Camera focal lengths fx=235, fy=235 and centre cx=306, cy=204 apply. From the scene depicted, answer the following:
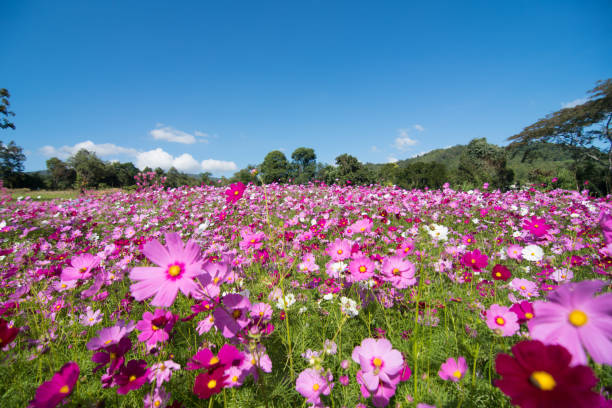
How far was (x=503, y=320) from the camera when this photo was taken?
1.13 m

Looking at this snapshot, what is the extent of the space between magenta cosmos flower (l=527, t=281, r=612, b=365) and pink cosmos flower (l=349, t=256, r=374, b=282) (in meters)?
0.76

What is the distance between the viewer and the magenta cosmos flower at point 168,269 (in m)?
0.66

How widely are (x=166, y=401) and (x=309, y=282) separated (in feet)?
4.04

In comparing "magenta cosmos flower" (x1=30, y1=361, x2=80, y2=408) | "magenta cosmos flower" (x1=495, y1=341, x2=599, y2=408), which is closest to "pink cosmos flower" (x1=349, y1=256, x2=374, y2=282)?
"magenta cosmos flower" (x1=495, y1=341, x2=599, y2=408)

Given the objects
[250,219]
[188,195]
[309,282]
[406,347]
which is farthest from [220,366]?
[188,195]

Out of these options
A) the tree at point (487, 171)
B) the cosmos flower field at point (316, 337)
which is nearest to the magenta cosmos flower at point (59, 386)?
the cosmos flower field at point (316, 337)

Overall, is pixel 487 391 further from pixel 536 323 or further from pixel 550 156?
pixel 550 156

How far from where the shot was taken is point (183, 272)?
72cm

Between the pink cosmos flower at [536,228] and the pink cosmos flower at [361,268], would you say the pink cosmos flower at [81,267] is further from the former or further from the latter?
the pink cosmos flower at [536,228]

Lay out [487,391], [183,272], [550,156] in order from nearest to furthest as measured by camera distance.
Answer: [183,272], [487,391], [550,156]

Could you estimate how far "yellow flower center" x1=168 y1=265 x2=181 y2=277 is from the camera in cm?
72

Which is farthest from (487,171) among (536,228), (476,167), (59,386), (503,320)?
(59,386)

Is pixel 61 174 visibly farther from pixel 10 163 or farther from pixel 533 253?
pixel 533 253

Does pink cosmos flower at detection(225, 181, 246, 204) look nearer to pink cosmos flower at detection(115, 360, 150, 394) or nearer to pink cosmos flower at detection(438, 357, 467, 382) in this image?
pink cosmos flower at detection(115, 360, 150, 394)
